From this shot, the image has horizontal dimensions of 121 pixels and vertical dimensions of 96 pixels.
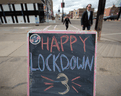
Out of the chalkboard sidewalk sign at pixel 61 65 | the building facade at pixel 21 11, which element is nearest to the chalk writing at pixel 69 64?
the chalkboard sidewalk sign at pixel 61 65

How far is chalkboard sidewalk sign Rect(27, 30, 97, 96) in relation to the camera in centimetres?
115

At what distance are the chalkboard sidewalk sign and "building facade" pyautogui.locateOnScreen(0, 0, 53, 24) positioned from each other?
2072cm

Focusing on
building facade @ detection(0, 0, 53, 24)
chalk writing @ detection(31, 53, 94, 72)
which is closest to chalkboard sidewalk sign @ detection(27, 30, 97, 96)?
chalk writing @ detection(31, 53, 94, 72)

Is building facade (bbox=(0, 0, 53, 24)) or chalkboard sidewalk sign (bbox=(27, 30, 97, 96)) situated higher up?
building facade (bbox=(0, 0, 53, 24))

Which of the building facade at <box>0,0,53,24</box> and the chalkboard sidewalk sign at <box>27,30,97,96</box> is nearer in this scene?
the chalkboard sidewalk sign at <box>27,30,97,96</box>

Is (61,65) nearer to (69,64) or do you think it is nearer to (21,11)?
(69,64)

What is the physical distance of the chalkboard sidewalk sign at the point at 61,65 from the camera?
3.76 feet

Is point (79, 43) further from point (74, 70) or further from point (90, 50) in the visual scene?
point (74, 70)

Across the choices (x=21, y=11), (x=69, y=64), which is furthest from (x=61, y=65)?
(x=21, y=11)

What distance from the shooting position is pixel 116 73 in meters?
2.05

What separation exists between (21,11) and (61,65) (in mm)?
23164

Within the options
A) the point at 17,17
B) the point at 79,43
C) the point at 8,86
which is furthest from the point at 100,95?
the point at 17,17

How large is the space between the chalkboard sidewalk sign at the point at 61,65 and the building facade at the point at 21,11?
68.0 ft

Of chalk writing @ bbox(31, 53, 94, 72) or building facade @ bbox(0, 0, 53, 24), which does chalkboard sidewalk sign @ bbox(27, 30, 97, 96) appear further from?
building facade @ bbox(0, 0, 53, 24)
